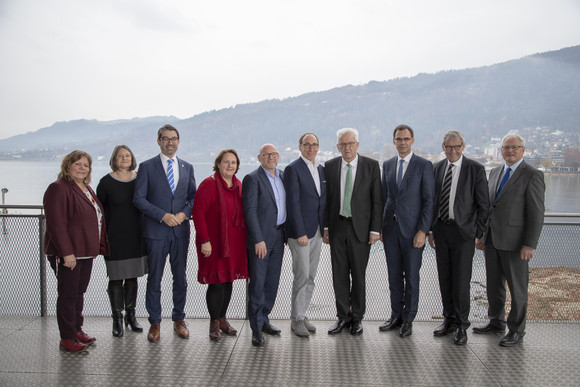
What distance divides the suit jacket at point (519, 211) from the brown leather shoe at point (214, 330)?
236 cm

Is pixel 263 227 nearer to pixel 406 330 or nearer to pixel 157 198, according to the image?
pixel 157 198

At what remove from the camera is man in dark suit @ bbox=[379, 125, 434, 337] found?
3090 millimetres

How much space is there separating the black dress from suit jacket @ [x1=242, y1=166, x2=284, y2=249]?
93 cm

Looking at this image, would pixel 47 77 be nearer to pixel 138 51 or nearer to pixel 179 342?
pixel 138 51

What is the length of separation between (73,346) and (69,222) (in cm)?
93

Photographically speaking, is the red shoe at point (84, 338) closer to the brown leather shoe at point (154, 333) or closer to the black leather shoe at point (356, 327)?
the brown leather shoe at point (154, 333)

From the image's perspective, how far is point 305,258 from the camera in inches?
125

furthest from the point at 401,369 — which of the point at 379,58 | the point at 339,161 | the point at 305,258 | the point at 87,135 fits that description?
the point at 379,58

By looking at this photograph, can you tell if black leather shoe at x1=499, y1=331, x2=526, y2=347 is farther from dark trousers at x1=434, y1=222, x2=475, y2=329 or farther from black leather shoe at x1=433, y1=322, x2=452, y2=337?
black leather shoe at x1=433, y1=322, x2=452, y2=337

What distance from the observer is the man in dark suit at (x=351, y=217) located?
10.3 ft

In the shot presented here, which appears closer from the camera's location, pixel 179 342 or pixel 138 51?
pixel 179 342

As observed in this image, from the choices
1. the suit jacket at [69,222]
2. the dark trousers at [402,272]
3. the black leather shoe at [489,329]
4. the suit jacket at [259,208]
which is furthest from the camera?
the black leather shoe at [489,329]

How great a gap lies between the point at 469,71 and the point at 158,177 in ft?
288

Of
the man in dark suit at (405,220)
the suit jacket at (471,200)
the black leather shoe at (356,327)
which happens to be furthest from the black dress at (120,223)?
the suit jacket at (471,200)
